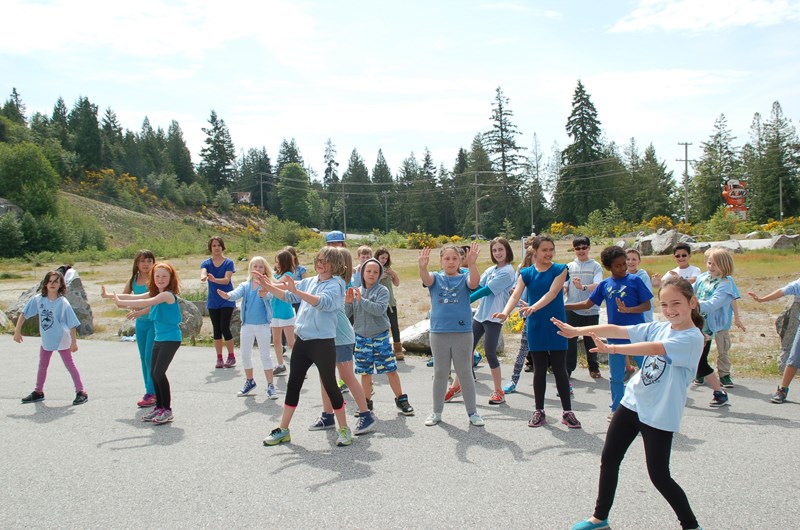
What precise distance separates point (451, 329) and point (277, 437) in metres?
1.88

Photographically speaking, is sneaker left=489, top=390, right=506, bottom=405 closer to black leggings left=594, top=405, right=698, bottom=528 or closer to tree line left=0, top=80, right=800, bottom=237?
black leggings left=594, top=405, right=698, bottom=528

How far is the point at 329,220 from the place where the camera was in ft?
368

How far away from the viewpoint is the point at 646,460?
3502mm

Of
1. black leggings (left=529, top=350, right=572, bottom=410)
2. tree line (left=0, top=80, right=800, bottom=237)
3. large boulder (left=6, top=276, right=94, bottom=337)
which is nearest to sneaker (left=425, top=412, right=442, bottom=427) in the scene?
black leggings (left=529, top=350, right=572, bottom=410)

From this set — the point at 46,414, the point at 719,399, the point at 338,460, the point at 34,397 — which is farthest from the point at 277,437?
the point at 719,399

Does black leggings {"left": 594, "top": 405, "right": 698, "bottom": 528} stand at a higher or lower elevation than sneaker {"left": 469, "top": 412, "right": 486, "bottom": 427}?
higher

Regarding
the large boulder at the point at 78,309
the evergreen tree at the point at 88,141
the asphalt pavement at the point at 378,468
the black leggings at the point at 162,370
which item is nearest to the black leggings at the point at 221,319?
the asphalt pavement at the point at 378,468

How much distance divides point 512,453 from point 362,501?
1488mm

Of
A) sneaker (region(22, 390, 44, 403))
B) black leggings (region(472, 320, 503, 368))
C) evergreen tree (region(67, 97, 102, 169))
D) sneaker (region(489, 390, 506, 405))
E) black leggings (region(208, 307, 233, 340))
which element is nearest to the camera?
sneaker (region(489, 390, 506, 405))

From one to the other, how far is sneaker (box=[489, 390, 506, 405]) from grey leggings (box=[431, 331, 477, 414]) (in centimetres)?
87

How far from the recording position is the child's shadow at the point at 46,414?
20.9 feet

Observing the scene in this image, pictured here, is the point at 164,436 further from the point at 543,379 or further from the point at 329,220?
the point at 329,220

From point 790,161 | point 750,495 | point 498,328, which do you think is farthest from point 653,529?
point 790,161

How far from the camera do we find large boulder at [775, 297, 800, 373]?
7.83 meters
